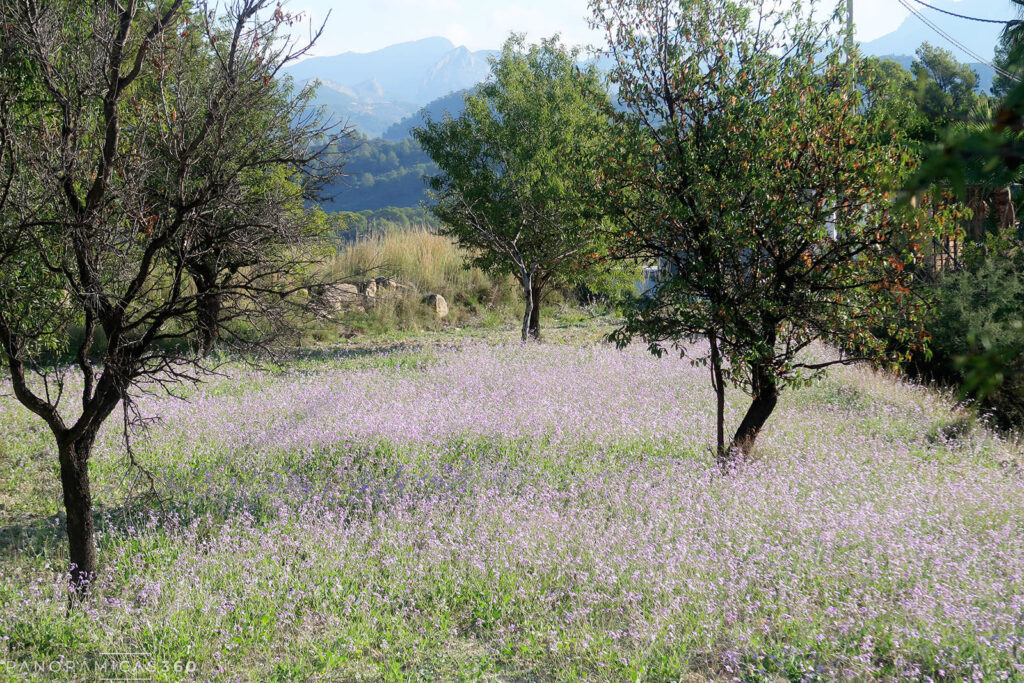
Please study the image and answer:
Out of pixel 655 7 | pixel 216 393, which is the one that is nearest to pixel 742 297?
pixel 655 7

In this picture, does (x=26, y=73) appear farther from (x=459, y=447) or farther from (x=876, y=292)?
(x=876, y=292)

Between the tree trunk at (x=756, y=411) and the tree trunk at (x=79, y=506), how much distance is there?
589 centimetres

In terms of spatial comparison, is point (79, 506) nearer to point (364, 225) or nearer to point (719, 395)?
point (719, 395)

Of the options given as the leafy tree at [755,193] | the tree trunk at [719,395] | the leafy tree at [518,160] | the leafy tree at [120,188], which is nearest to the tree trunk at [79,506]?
the leafy tree at [120,188]

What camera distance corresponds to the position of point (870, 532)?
18.6ft

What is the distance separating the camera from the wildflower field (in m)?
4.35

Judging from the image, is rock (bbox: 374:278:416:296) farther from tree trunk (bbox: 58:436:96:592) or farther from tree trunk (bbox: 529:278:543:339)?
tree trunk (bbox: 58:436:96:592)

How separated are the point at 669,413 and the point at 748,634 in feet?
18.0

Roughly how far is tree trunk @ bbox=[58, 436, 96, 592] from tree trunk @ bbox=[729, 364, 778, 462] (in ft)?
19.3

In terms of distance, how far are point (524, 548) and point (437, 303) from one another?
56.6 feet

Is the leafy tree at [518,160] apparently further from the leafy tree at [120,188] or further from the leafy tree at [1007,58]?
the leafy tree at [120,188]

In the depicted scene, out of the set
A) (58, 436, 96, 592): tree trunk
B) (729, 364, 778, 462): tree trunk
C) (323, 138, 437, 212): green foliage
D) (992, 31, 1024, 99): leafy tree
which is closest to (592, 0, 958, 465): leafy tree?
(729, 364, 778, 462): tree trunk

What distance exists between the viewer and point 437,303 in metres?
22.4

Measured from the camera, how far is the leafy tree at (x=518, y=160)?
16.5 metres
